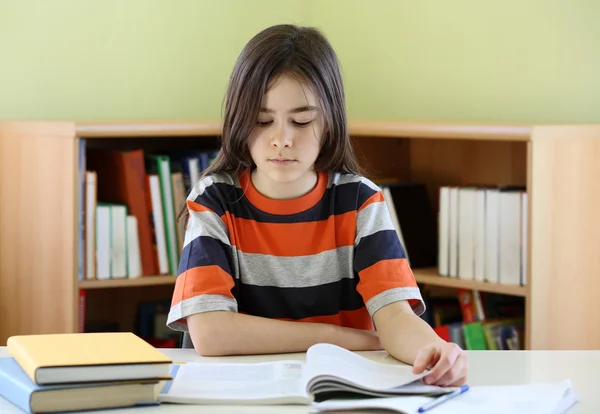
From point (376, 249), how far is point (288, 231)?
0.16m

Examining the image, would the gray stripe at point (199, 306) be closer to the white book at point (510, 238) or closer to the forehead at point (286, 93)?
the forehead at point (286, 93)

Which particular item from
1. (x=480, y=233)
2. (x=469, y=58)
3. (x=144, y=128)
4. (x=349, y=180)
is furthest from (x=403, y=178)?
(x=349, y=180)

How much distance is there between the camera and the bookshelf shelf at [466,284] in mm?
2369

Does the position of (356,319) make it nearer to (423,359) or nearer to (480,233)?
(423,359)

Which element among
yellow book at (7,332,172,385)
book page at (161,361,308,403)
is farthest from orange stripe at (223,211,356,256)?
yellow book at (7,332,172,385)

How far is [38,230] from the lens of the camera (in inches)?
99.6

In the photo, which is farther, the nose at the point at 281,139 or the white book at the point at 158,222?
the white book at the point at 158,222

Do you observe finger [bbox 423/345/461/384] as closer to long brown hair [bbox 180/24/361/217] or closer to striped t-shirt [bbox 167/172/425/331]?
striped t-shirt [bbox 167/172/425/331]

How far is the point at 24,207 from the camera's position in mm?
2539

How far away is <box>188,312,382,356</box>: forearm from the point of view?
1395mm

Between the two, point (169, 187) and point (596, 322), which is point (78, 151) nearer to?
point (169, 187)

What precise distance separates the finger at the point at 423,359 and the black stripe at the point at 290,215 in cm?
47

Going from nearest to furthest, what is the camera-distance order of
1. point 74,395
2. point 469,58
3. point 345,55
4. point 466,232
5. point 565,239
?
point 74,395
point 565,239
point 466,232
point 469,58
point 345,55

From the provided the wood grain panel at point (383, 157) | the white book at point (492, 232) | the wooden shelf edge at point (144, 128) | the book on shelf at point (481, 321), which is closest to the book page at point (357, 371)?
the white book at point (492, 232)
